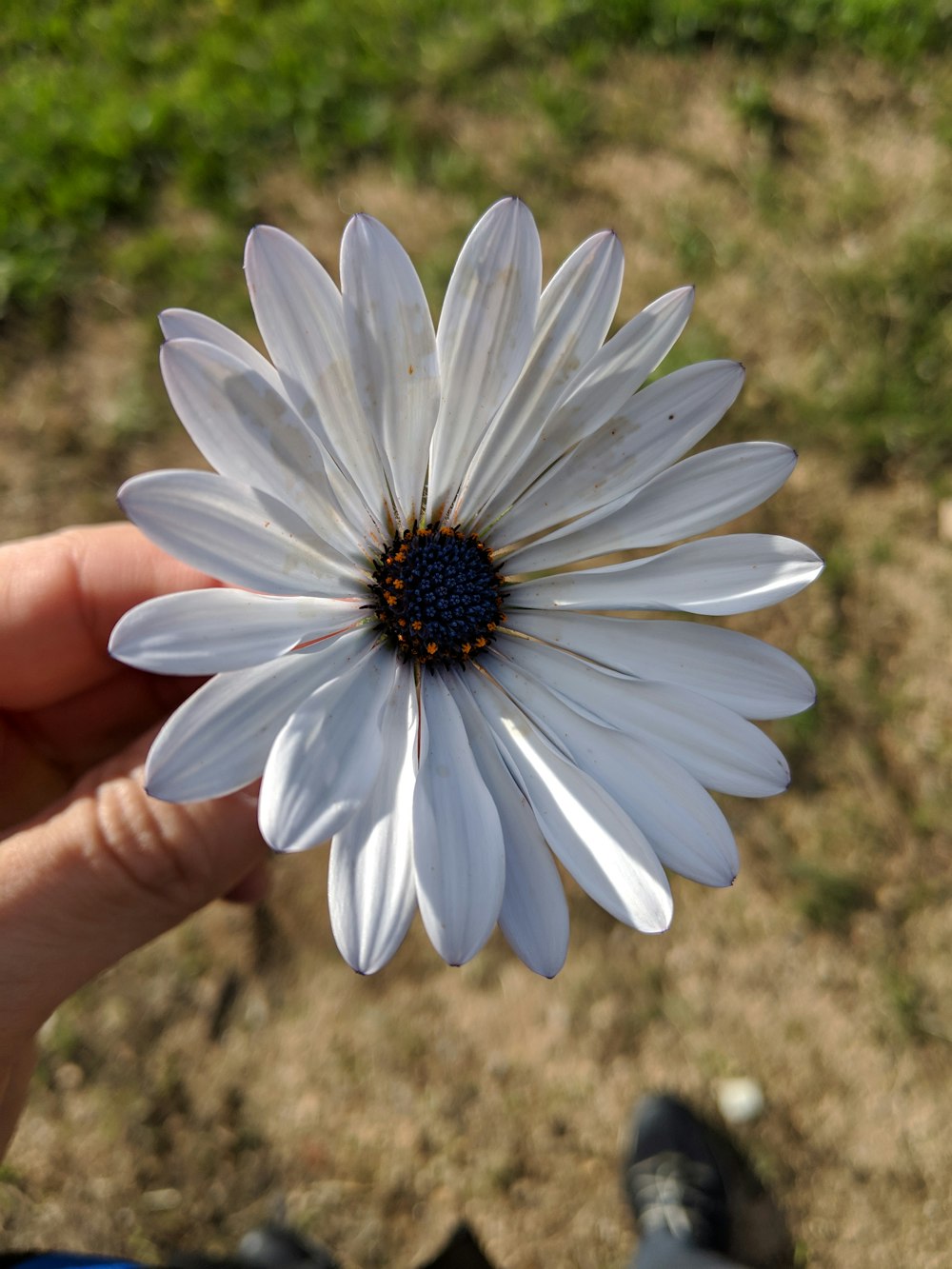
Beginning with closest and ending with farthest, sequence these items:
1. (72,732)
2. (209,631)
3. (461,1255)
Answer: (209,631), (72,732), (461,1255)

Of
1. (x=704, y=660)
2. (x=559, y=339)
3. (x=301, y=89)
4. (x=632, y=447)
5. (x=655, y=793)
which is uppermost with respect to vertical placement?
(x=301, y=89)

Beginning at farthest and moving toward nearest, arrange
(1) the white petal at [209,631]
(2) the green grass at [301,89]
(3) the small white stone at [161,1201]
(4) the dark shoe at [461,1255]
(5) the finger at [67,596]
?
1. (2) the green grass at [301,89]
2. (3) the small white stone at [161,1201]
3. (4) the dark shoe at [461,1255]
4. (5) the finger at [67,596]
5. (1) the white petal at [209,631]

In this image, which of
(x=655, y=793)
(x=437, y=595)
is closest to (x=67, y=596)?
(x=437, y=595)

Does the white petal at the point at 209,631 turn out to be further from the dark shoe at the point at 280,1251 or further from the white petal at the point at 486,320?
the dark shoe at the point at 280,1251

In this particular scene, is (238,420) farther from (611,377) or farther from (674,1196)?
(674,1196)

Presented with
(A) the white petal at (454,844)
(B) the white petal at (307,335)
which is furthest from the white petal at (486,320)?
(A) the white petal at (454,844)

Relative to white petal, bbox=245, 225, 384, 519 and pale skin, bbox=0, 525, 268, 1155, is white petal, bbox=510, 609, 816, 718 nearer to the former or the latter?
white petal, bbox=245, 225, 384, 519

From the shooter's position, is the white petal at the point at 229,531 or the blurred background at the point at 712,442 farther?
the blurred background at the point at 712,442

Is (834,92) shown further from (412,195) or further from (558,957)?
(558,957)
